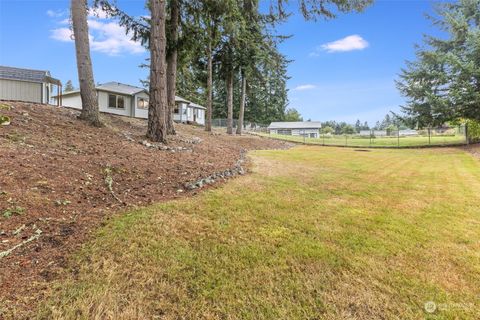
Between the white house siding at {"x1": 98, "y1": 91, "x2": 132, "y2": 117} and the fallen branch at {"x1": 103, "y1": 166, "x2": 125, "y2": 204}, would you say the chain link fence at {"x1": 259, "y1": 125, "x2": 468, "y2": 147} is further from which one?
the fallen branch at {"x1": 103, "y1": 166, "x2": 125, "y2": 204}

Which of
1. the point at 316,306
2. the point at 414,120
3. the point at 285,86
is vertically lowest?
the point at 316,306

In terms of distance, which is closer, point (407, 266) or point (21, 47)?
point (407, 266)

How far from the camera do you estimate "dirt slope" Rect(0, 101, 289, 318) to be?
8.30ft

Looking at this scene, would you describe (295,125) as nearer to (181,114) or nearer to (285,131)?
(285,131)

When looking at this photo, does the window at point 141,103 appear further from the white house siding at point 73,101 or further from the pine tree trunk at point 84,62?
the pine tree trunk at point 84,62

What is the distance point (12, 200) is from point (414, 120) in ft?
88.5

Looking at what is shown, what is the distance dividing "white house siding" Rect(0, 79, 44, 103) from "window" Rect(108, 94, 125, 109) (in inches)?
212

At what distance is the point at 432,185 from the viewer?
22.3 ft

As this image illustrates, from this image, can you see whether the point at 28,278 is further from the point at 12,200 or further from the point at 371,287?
the point at 371,287

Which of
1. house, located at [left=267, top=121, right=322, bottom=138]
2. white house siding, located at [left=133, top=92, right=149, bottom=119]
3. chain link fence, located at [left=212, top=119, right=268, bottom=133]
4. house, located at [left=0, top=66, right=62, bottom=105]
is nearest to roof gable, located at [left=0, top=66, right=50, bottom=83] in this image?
house, located at [left=0, top=66, right=62, bottom=105]

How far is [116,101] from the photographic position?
21.7 meters

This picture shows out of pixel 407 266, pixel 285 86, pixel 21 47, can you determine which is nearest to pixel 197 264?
pixel 407 266

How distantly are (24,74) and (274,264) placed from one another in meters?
19.7

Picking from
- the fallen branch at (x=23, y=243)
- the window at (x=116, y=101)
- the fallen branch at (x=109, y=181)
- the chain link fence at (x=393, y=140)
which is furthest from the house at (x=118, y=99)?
the fallen branch at (x=23, y=243)
